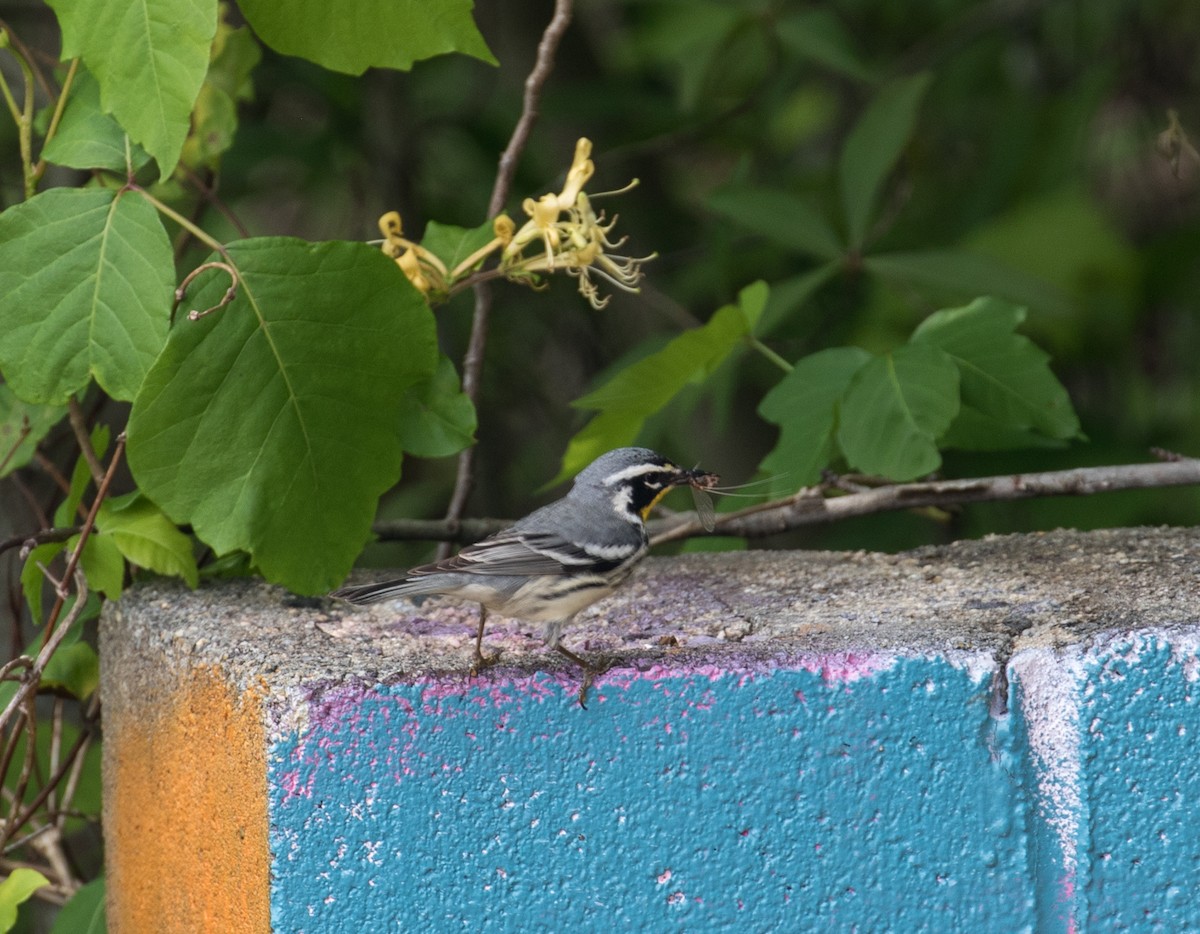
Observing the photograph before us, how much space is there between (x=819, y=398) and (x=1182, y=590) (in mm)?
762

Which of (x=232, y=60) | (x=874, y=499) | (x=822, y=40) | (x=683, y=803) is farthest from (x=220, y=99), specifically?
(x=822, y=40)

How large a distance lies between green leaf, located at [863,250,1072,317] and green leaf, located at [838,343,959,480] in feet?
2.89

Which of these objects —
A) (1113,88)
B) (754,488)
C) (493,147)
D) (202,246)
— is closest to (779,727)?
(754,488)

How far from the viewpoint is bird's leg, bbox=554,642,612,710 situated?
5.96 ft

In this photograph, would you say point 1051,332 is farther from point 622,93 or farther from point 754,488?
point 754,488

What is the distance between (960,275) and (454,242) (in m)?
1.47

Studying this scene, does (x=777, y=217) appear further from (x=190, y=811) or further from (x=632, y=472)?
(x=190, y=811)

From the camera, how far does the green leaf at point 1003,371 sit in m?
2.56

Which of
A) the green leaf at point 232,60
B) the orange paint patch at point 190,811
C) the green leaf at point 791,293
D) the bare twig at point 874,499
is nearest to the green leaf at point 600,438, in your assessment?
the bare twig at point 874,499

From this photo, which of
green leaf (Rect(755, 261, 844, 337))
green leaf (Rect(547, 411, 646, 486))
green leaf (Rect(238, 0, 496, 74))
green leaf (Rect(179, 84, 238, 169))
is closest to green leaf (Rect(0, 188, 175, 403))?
green leaf (Rect(238, 0, 496, 74))

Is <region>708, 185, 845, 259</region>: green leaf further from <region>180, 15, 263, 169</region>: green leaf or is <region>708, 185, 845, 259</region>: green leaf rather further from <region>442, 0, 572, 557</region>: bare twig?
→ <region>180, 15, 263, 169</region>: green leaf

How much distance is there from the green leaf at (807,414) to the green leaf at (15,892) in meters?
1.39

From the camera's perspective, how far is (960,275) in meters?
3.38

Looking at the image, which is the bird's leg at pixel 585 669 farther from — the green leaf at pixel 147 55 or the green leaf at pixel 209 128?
the green leaf at pixel 209 128
